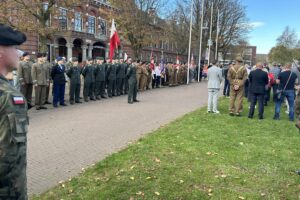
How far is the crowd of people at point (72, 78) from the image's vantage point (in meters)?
14.2

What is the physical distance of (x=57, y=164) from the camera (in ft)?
23.0

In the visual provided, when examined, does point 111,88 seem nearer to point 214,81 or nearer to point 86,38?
point 214,81

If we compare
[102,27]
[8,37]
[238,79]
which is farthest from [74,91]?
[102,27]

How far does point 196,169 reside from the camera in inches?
258

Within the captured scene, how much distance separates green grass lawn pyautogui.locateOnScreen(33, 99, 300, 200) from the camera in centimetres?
551

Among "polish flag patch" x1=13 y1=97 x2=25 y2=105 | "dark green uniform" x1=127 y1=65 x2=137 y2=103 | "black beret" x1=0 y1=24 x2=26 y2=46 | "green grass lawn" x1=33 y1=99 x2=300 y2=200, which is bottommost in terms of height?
"green grass lawn" x1=33 y1=99 x2=300 y2=200

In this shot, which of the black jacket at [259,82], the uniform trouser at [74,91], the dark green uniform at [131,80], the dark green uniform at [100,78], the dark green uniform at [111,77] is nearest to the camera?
the black jacket at [259,82]

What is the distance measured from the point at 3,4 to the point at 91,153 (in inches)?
616

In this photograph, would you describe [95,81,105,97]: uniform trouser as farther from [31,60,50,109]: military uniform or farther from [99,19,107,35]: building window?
[99,19,107,35]: building window

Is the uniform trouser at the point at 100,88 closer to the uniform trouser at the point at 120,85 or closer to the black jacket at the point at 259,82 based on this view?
the uniform trouser at the point at 120,85

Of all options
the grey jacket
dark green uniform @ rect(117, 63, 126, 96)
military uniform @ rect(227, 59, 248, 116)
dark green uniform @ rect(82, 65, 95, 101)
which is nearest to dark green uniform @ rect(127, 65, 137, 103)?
dark green uniform @ rect(82, 65, 95, 101)

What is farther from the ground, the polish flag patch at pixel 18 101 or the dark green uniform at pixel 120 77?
the polish flag patch at pixel 18 101

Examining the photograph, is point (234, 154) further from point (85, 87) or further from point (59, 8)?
point (59, 8)

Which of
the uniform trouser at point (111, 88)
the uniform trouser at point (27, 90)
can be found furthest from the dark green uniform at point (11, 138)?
the uniform trouser at point (111, 88)
